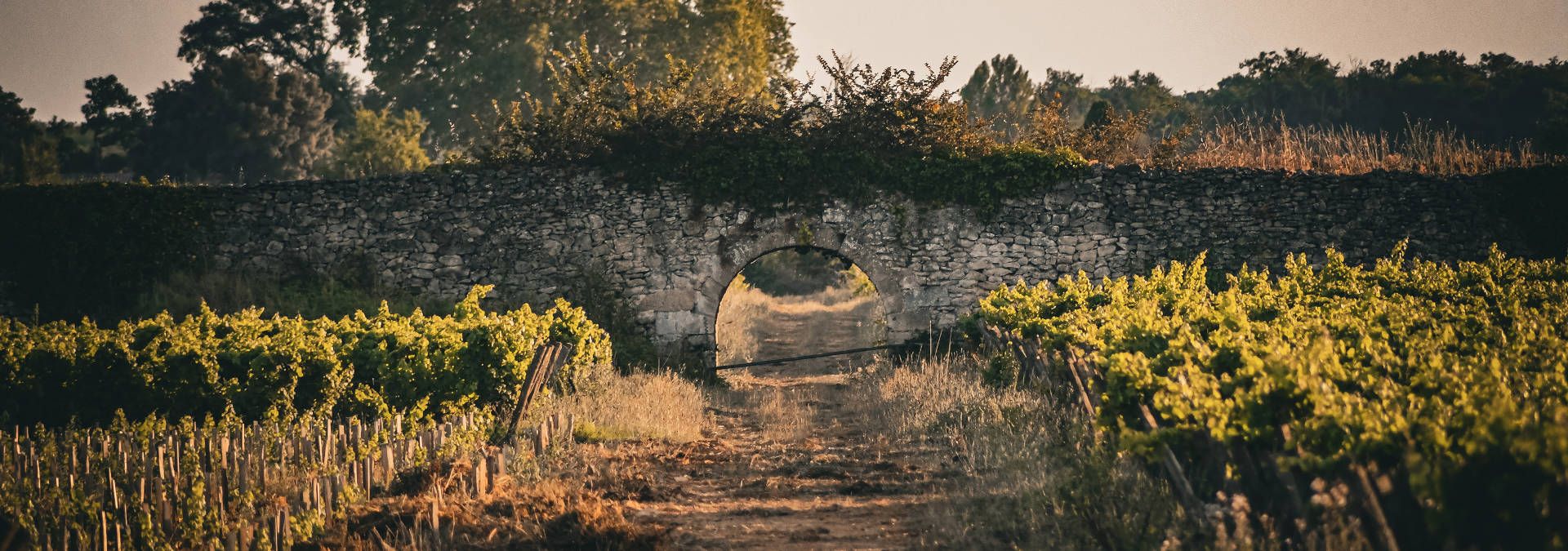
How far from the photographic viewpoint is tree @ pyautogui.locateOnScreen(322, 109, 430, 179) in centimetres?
3064

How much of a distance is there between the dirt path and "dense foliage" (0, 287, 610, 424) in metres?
1.85

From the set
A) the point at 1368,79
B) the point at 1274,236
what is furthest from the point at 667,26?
the point at 1368,79

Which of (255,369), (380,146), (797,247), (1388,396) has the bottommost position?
(255,369)

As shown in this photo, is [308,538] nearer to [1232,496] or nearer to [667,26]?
[1232,496]

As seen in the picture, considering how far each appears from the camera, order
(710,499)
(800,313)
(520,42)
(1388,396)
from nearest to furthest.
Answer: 1. (1388,396)
2. (710,499)
3. (800,313)
4. (520,42)

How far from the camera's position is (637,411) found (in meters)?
9.84

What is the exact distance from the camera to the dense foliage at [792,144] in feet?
48.0

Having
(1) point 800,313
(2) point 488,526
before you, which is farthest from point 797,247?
(1) point 800,313

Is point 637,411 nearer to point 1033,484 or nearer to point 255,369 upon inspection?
point 255,369

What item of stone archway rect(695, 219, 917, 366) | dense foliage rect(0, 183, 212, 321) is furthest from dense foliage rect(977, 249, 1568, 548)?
dense foliage rect(0, 183, 212, 321)

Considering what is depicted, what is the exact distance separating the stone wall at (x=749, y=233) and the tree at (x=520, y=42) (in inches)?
602

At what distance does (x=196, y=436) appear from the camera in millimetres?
6945

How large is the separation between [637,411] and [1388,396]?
6701mm

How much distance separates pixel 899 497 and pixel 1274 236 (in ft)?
33.6
